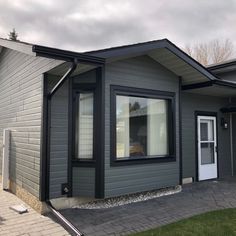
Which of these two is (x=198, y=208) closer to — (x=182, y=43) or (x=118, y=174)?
(x=118, y=174)

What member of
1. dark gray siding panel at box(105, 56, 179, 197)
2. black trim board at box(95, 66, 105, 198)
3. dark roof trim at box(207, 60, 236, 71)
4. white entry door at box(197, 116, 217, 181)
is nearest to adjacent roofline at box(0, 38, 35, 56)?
black trim board at box(95, 66, 105, 198)

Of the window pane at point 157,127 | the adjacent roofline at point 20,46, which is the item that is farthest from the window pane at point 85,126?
the window pane at point 157,127

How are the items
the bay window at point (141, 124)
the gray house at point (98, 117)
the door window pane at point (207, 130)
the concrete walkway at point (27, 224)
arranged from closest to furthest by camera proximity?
the concrete walkway at point (27, 224) < the gray house at point (98, 117) < the bay window at point (141, 124) < the door window pane at point (207, 130)

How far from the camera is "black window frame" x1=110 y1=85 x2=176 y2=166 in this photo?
5492 millimetres

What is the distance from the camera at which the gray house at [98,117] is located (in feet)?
16.8

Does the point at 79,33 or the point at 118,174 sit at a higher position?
the point at 79,33

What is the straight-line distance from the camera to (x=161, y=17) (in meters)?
9.79

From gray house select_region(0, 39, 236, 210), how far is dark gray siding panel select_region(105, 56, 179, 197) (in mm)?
21

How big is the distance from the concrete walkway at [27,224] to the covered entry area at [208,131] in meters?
4.27

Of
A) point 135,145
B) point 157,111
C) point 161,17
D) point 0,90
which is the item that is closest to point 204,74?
point 157,111

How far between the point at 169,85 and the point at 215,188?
294cm

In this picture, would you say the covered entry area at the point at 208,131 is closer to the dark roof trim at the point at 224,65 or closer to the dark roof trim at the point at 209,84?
the dark roof trim at the point at 209,84

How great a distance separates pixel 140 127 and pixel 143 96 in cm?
74

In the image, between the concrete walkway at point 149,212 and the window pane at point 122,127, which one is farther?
the window pane at point 122,127
